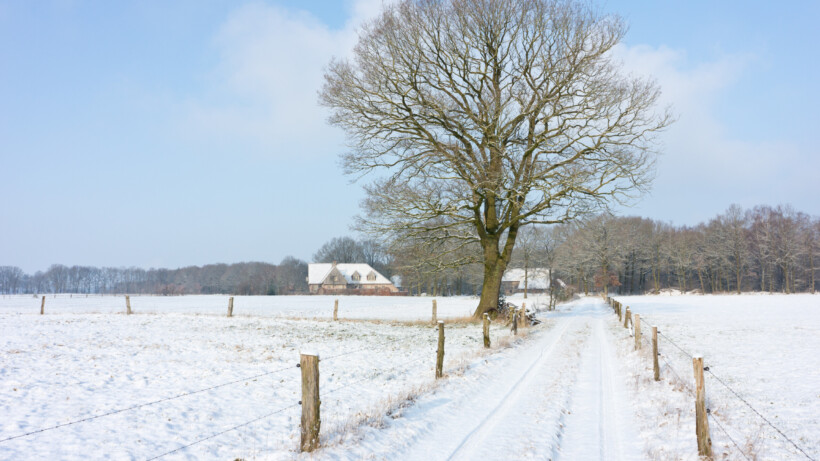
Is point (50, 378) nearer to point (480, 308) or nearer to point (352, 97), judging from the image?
point (352, 97)

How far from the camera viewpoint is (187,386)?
928 cm

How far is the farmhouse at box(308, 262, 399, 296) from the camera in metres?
92.2

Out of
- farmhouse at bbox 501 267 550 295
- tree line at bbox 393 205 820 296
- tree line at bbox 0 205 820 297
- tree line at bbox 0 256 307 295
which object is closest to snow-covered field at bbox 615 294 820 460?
tree line at bbox 0 205 820 297

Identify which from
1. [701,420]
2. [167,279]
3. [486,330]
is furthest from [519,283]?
[167,279]

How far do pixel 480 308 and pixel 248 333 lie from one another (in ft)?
36.8

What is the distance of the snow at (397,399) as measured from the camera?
617cm

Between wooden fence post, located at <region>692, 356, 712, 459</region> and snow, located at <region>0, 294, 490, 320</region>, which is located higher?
wooden fence post, located at <region>692, 356, 712, 459</region>

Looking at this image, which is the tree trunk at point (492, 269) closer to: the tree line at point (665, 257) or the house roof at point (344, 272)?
the tree line at point (665, 257)

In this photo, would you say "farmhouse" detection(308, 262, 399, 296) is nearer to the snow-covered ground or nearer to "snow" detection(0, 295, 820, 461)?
the snow-covered ground

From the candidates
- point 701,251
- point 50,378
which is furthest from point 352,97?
point 701,251

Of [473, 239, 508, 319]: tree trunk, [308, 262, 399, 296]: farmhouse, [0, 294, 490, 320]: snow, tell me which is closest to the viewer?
[473, 239, 508, 319]: tree trunk

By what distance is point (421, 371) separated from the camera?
36.1 ft

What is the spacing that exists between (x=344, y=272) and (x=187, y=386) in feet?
292

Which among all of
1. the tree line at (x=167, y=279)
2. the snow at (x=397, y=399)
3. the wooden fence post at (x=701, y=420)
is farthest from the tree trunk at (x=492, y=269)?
the tree line at (x=167, y=279)
